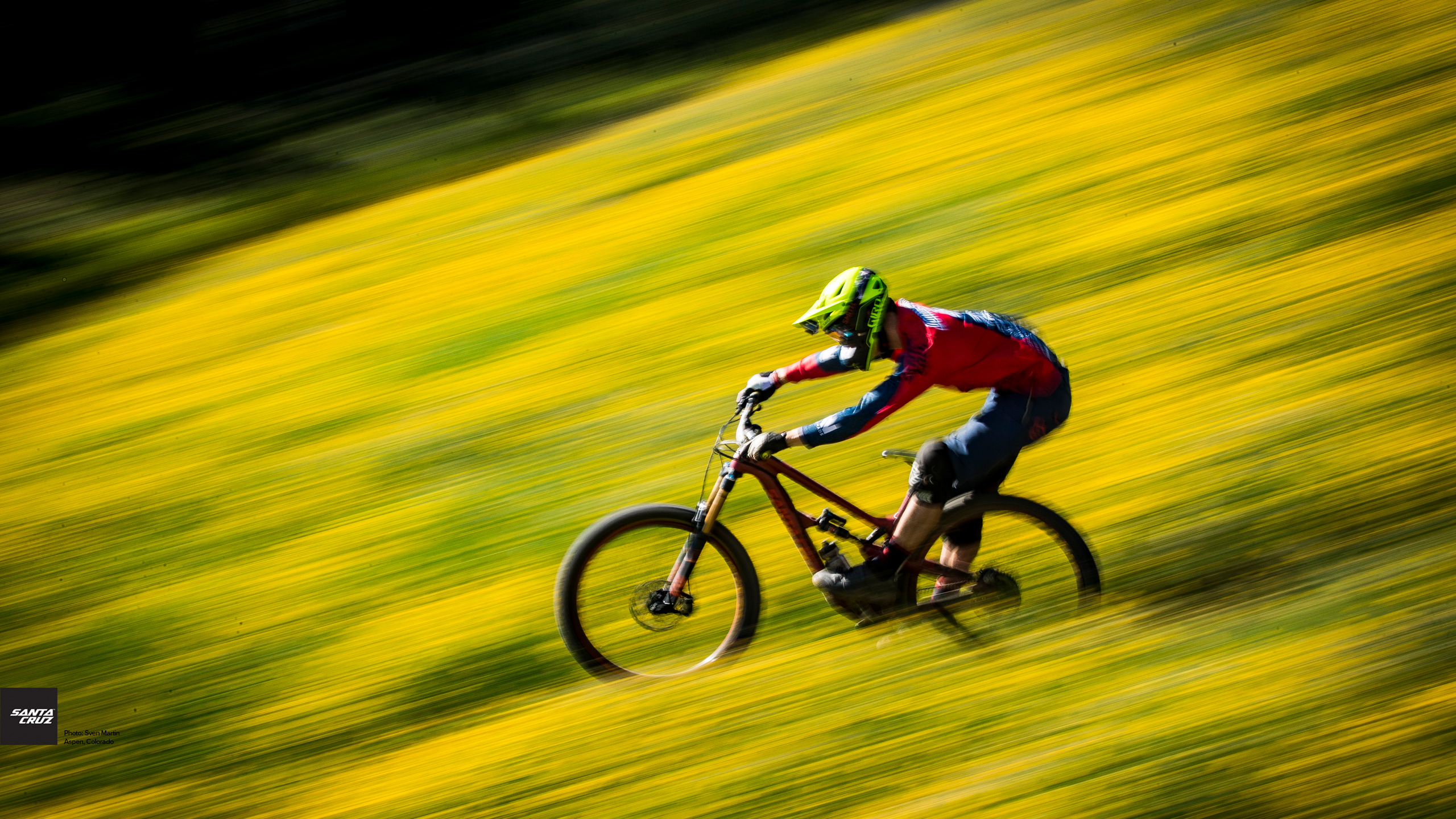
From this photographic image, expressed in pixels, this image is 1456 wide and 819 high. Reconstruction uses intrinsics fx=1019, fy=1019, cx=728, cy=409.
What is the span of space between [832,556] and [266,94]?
16383 millimetres

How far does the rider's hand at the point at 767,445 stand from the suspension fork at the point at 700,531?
0.18 meters

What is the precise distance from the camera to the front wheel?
4637 mm

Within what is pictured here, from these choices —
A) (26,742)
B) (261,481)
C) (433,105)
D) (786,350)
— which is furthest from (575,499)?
(433,105)

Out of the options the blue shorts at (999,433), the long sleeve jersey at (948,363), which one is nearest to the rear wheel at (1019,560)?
the blue shorts at (999,433)

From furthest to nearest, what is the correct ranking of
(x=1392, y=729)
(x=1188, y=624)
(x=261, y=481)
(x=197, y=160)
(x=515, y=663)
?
(x=197, y=160) → (x=261, y=481) → (x=515, y=663) → (x=1188, y=624) → (x=1392, y=729)

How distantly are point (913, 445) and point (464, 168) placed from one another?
9.09m

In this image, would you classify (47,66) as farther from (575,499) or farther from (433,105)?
(575,499)

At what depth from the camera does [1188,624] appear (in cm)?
462

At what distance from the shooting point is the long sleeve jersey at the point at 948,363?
4305 millimetres

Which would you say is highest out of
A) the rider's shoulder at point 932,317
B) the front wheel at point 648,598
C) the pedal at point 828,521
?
the rider's shoulder at point 932,317

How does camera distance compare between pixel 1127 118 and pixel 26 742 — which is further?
pixel 1127 118

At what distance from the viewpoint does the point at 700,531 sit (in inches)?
182

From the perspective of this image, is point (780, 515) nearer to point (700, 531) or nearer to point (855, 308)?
point (700, 531)

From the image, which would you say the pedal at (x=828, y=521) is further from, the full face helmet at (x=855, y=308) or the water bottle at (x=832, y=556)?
the full face helmet at (x=855, y=308)
